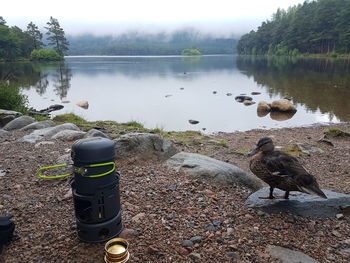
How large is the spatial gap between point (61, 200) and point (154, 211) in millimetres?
1833

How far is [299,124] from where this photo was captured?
70.5 feet

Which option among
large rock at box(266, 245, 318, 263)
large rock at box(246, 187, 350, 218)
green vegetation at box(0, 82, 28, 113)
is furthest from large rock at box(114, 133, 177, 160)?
green vegetation at box(0, 82, 28, 113)

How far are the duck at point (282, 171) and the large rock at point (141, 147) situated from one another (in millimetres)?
3144

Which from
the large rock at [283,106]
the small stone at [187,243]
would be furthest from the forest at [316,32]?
the small stone at [187,243]

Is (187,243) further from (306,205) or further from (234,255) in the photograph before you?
(306,205)

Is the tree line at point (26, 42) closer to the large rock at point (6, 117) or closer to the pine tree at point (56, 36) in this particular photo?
the pine tree at point (56, 36)

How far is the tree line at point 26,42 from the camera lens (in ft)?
308

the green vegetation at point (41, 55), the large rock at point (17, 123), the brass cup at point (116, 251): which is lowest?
the large rock at point (17, 123)

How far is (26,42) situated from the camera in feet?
348

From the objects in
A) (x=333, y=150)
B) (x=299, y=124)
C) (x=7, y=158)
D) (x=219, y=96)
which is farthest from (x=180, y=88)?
(x=7, y=158)

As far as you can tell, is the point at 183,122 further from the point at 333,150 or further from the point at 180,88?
the point at 180,88

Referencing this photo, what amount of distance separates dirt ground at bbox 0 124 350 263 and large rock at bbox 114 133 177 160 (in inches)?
11.1

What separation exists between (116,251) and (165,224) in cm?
114

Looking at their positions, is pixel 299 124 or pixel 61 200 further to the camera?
pixel 299 124
